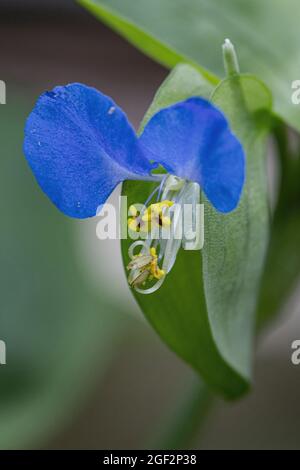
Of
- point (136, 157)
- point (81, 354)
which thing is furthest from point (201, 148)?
point (81, 354)

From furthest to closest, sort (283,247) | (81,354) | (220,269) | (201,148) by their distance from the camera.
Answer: (81,354) < (283,247) < (220,269) < (201,148)

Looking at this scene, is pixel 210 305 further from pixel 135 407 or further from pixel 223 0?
pixel 135 407

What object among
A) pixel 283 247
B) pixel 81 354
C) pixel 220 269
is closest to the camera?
pixel 220 269

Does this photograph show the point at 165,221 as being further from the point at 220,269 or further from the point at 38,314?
the point at 38,314

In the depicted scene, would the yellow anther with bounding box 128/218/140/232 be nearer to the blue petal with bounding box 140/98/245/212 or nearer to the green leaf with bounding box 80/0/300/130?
the blue petal with bounding box 140/98/245/212

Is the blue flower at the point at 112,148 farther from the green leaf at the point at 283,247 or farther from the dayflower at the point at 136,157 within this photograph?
→ the green leaf at the point at 283,247

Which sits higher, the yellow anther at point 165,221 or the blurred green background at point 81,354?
the yellow anther at point 165,221

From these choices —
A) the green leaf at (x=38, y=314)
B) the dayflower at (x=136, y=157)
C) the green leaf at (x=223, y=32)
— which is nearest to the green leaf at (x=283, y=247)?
the green leaf at (x=223, y=32)

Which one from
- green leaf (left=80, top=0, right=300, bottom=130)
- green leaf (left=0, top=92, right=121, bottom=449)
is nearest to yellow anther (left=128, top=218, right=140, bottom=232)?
green leaf (left=80, top=0, right=300, bottom=130)
